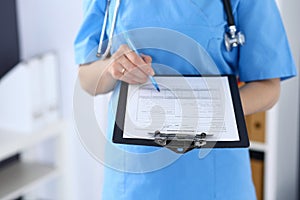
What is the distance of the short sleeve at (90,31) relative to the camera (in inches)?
44.4

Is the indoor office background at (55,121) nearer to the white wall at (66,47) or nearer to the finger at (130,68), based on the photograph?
the white wall at (66,47)

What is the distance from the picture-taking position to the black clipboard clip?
2.93 feet

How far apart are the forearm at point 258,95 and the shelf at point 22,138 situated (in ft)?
3.90

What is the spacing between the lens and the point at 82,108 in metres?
1.04

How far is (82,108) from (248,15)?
36cm

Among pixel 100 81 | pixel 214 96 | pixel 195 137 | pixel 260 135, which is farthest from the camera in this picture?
pixel 260 135

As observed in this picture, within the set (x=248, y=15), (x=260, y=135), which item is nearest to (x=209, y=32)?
(x=248, y=15)

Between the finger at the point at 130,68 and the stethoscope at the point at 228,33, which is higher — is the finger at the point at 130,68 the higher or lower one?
the lower one

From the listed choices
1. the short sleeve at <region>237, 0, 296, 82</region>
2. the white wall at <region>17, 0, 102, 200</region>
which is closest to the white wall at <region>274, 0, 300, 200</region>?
the white wall at <region>17, 0, 102, 200</region>

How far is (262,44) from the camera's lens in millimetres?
1097

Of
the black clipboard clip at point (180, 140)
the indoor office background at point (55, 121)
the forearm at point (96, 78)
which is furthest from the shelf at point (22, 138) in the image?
the black clipboard clip at point (180, 140)

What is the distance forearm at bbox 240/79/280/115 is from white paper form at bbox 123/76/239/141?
61 millimetres

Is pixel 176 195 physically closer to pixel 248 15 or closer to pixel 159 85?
pixel 159 85

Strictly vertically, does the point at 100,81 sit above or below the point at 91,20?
below
